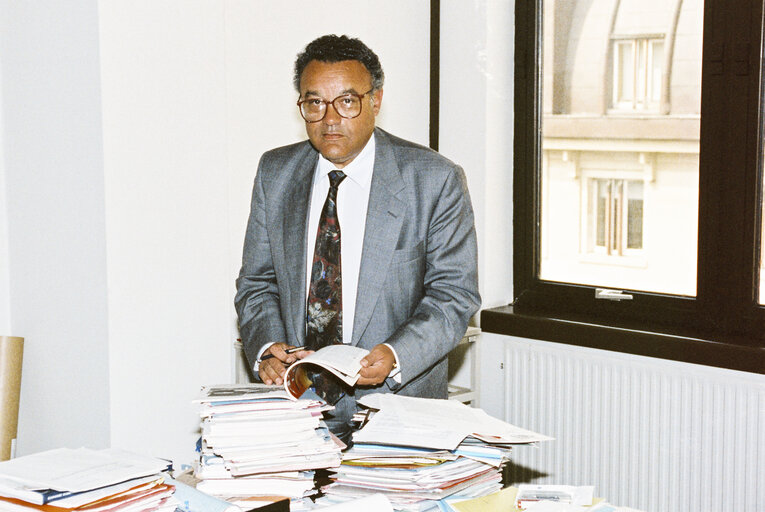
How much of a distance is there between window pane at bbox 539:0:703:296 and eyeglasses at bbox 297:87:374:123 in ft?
5.27

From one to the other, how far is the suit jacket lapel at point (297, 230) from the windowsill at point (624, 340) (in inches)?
56.7

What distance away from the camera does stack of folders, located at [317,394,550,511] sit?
1503mm

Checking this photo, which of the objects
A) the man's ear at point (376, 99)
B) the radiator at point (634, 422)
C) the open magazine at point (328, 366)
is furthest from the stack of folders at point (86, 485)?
the radiator at point (634, 422)

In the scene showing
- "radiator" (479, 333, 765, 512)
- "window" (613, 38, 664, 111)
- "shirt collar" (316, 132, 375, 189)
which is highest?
"window" (613, 38, 664, 111)

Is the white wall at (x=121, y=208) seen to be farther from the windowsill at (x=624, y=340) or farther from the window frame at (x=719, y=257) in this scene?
the window frame at (x=719, y=257)

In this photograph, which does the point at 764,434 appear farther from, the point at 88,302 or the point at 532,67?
the point at 88,302

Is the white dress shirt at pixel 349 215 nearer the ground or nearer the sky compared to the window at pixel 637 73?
nearer the ground

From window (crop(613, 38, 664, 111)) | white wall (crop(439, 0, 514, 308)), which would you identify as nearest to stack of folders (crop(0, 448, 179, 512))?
white wall (crop(439, 0, 514, 308))

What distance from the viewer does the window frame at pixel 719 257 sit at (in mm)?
2939

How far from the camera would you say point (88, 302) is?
2.65 m

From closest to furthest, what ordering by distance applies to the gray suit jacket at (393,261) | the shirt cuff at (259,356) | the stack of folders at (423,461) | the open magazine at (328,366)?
the stack of folders at (423,461), the open magazine at (328,366), the shirt cuff at (259,356), the gray suit jacket at (393,261)

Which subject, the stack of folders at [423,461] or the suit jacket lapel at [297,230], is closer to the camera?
the stack of folders at [423,461]

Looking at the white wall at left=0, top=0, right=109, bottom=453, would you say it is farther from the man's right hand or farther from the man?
the man's right hand

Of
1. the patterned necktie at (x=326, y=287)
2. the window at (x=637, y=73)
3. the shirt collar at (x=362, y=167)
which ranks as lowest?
the patterned necktie at (x=326, y=287)
